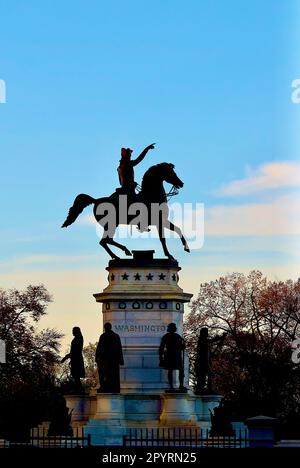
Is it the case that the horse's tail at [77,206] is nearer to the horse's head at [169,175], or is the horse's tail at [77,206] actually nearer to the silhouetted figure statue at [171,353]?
the horse's head at [169,175]

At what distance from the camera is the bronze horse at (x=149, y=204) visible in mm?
62094

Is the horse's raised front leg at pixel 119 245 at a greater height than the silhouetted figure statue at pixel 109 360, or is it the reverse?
the horse's raised front leg at pixel 119 245

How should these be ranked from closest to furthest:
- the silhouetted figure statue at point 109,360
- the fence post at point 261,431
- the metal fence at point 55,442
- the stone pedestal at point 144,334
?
1. the fence post at point 261,431
2. the metal fence at point 55,442
3. the silhouetted figure statue at point 109,360
4. the stone pedestal at point 144,334

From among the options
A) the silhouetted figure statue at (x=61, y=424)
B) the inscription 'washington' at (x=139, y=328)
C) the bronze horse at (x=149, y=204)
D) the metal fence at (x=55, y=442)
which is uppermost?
the bronze horse at (x=149, y=204)

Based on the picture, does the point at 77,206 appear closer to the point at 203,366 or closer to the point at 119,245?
the point at 119,245

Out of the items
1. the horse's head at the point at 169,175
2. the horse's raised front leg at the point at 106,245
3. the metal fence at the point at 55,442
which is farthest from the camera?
the horse's head at the point at 169,175

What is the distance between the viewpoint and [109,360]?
193 feet

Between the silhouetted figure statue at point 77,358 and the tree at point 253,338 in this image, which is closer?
the silhouetted figure statue at point 77,358

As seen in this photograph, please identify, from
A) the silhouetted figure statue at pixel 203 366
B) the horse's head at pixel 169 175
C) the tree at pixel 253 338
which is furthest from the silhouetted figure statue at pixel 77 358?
the tree at pixel 253 338

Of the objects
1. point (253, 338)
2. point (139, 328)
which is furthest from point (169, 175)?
point (253, 338)

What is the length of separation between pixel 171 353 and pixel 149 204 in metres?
5.59

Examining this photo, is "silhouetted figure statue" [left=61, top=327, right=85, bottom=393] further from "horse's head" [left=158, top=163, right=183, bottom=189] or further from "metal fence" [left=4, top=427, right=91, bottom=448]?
"horse's head" [left=158, top=163, right=183, bottom=189]
